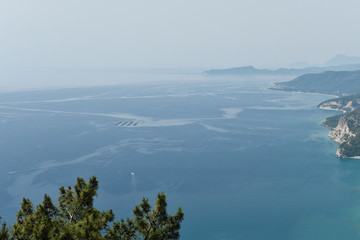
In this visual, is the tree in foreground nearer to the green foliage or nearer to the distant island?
the distant island

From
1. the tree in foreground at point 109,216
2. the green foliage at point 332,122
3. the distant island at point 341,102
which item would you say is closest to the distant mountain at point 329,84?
the distant island at point 341,102

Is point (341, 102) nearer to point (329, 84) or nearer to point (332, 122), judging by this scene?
point (332, 122)

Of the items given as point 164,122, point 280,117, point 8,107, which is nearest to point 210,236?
point 164,122

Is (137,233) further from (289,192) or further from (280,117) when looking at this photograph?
(280,117)

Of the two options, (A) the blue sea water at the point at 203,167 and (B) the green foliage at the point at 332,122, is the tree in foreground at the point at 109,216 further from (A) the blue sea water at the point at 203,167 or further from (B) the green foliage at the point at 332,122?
(B) the green foliage at the point at 332,122

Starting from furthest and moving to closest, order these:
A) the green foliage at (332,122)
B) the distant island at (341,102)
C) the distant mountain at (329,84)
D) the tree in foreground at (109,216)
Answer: the distant mountain at (329,84)
the green foliage at (332,122)
the distant island at (341,102)
the tree in foreground at (109,216)

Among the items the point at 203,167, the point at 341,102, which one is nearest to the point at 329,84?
the point at 341,102
